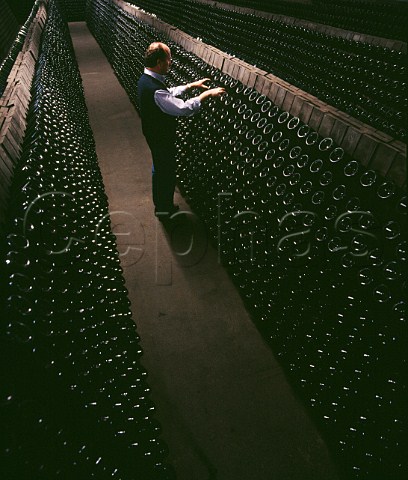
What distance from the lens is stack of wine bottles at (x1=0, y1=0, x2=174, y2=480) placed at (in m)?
1.28

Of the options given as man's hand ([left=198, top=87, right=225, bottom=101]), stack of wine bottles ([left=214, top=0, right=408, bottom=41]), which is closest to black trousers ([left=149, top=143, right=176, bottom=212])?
man's hand ([left=198, top=87, right=225, bottom=101])

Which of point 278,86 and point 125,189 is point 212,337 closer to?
point 278,86

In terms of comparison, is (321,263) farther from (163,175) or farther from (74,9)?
(74,9)

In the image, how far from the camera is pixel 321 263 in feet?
6.74

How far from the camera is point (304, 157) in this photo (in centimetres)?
216

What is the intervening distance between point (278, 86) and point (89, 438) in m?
2.63

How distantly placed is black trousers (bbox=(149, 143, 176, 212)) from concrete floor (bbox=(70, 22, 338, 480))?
0.32m

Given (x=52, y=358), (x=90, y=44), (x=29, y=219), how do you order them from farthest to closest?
(x=90, y=44) → (x=29, y=219) → (x=52, y=358)

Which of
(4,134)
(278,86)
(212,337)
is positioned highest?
(278,86)

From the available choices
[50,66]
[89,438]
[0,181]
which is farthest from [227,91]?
[50,66]

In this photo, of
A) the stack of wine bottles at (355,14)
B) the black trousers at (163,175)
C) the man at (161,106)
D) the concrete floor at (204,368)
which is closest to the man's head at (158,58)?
the man at (161,106)

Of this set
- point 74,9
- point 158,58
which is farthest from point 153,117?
point 74,9

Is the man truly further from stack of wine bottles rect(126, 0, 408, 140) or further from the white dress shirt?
stack of wine bottles rect(126, 0, 408, 140)

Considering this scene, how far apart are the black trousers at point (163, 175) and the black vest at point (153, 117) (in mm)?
69
